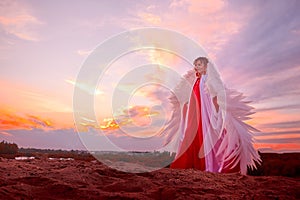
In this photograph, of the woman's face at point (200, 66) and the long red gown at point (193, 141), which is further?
the woman's face at point (200, 66)

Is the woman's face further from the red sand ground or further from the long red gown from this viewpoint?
the red sand ground

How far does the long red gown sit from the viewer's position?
909cm

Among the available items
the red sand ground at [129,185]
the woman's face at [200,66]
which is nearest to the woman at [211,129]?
the woman's face at [200,66]

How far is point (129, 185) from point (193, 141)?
457cm

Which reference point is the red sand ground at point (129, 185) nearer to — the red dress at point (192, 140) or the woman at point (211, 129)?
the woman at point (211, 129)

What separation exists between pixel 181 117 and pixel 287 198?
17.2 feet

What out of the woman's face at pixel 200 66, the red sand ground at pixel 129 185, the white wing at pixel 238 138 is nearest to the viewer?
the red sand ground at pixel 129 185

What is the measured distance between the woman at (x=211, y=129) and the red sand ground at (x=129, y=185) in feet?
Result: 7.16

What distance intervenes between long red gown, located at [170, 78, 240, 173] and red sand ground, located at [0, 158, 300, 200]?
252 cm

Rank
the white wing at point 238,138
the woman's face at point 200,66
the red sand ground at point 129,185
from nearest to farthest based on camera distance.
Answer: the red sand ground at point 129,185 → the white wing at point 238,138 → the woman's face at point 200,66

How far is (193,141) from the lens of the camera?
9.27m

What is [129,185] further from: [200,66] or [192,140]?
[200,66]

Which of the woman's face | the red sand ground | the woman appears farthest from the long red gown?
the red sand ground

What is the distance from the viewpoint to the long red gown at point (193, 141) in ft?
29.8
